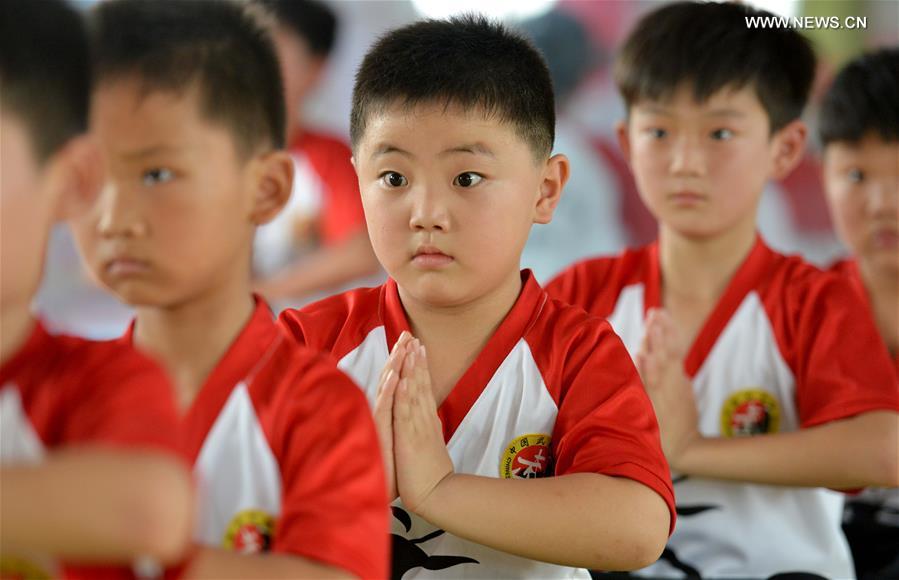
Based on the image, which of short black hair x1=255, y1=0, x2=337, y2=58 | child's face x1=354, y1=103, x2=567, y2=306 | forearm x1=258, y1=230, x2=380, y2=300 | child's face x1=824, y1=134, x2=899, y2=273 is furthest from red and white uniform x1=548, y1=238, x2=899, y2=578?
short black hair x1=255, y1=0, x2=337, y2=58

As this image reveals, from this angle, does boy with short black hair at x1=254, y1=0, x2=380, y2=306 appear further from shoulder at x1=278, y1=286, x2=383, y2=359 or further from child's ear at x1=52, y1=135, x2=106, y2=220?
child's ear at x1=52, y1=135, x2=106, y2=220

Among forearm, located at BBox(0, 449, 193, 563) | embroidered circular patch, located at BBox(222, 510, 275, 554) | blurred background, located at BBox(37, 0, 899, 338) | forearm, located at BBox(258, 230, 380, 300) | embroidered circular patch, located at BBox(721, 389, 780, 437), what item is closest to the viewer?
forearm, located at BBox(0, 449, 193, 563)

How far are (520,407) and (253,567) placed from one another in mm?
374

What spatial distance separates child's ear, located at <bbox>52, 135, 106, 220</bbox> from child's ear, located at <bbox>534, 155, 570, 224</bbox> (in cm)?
49

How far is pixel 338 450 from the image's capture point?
0.80 meters

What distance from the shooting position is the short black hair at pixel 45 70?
2.26 ft

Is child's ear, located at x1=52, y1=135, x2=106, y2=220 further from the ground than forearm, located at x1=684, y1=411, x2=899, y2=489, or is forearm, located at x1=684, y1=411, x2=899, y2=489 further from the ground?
forearm, located at x1=684, y1=411, x2=899, y2=489

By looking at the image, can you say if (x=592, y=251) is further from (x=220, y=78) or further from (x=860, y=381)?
(x=220, y=78)

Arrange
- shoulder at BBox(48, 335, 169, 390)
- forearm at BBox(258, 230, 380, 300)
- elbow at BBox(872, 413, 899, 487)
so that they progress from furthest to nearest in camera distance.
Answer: forearm at BBox(258, 230, 380, 300) < elbow at BBox(872, 413, 899, 487) < shoulder at BBox(48, 335, 169, 390)

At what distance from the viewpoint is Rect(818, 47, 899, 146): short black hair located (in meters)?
1.66

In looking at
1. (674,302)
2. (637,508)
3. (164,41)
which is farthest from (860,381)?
(164,41)

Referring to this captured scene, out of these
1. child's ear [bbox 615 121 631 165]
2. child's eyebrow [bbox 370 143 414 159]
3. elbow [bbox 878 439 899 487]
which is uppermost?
child's ear [bbox 615 121 631 165]

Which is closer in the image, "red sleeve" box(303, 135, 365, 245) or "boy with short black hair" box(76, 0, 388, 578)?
"boy with short black hair" box(76, 0, 388, 578)

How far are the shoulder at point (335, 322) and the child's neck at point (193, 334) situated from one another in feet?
0.72
